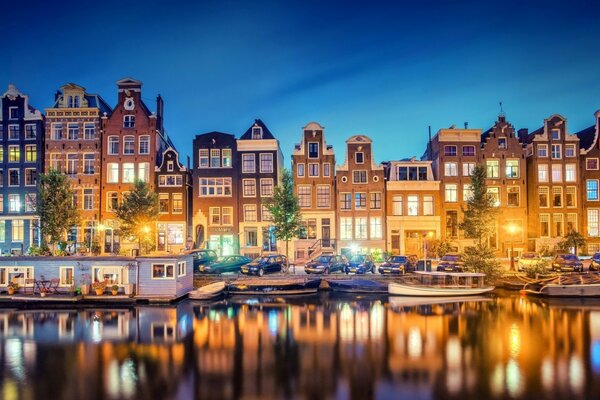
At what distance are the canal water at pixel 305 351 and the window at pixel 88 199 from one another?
23.2 m

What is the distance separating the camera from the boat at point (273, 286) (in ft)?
120

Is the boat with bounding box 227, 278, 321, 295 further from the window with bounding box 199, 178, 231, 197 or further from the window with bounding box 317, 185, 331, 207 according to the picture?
the window with bounding box 199, 178, 231, 197

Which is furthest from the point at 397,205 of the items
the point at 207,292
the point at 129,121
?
the point at 129,121

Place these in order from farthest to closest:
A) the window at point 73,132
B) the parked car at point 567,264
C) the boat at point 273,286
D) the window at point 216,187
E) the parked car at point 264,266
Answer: the window at point 216,187 < the window at point 73,132 < the parked car at point 264,266 < the parked car at point 567,264 < the boat at point 273,286

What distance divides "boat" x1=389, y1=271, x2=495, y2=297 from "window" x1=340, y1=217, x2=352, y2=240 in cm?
1687

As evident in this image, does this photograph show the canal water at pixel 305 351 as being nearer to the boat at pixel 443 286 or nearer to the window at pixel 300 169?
the boat at pixel 443 286

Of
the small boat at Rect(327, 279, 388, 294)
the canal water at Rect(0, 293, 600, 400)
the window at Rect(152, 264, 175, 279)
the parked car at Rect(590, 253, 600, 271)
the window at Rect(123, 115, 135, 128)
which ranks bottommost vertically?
the canal water at Rect(0, 293, 600, 400)

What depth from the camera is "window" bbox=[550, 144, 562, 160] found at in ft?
174

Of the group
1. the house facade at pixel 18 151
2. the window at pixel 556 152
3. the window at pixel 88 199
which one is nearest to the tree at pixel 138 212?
the window at pixel 88 199

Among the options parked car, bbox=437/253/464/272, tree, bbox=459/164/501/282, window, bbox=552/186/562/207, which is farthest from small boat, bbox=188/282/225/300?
window, bbox=552/186/562/207

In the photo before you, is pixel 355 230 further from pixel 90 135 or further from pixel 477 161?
pixel 90 135

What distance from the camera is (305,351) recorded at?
22.0 metres

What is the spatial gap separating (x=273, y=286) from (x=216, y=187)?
2116 cm

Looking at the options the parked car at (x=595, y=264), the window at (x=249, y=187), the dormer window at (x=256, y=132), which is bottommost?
the parked car at (x=595, y=264)
